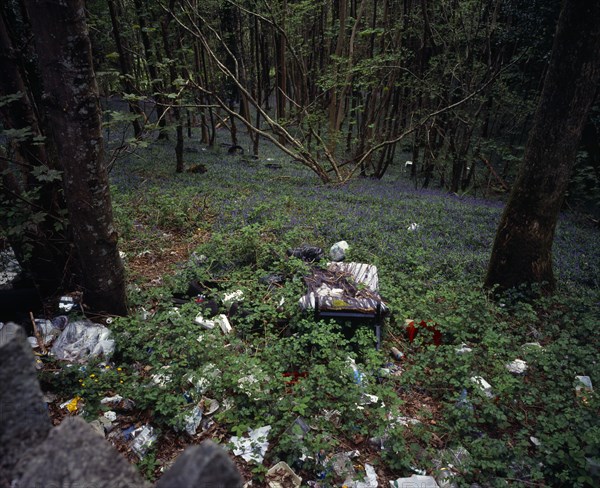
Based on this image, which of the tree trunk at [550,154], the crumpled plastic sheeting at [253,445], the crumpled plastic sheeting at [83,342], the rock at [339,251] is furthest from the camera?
the rock at [339,251]

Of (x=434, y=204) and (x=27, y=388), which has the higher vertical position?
(x=27, y=388)

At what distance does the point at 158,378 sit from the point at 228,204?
556cm

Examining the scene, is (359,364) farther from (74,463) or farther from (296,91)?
(296,91)

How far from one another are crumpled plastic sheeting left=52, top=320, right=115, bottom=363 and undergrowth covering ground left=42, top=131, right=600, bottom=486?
0.18m

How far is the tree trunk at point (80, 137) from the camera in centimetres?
291

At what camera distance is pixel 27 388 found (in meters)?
1.06

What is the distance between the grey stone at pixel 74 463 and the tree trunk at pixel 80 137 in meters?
3.00

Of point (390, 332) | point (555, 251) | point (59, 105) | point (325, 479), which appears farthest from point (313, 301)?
point (555, 251)

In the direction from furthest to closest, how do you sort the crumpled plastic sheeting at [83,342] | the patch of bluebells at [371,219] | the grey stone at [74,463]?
the patch of bluebells at [371,219], the crumpled plastic sheeting at [83,342], the grey stone at [74,463]

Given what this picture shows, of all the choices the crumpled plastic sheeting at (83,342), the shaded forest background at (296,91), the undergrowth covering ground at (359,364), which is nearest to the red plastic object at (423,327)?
the undergrowth covering ground at (359,364)

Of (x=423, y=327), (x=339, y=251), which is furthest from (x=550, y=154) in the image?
(x=339, y=251)

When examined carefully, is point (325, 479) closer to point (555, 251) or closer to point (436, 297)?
point (436, 297)

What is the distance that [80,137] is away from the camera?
129 inches

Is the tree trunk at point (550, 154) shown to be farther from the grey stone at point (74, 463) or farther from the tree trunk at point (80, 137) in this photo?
the grey stone at point (74, 463)
